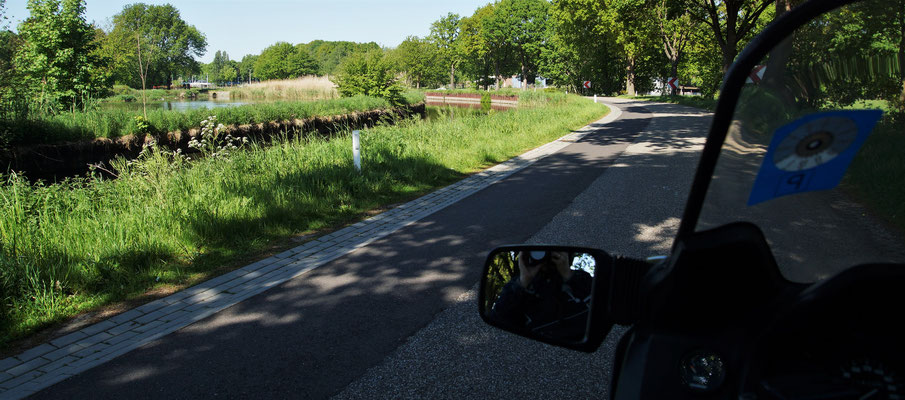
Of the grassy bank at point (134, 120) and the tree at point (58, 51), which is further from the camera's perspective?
the tree at point (58, 51)

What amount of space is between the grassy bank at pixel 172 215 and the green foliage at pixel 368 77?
21486mm

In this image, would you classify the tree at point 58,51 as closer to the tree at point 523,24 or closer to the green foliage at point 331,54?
the tree at point 523,24

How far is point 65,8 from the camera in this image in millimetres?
22625

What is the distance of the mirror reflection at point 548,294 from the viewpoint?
4.82ft

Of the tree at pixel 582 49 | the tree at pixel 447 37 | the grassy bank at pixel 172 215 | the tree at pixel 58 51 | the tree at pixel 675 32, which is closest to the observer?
the grassy bank at pixel 172 215

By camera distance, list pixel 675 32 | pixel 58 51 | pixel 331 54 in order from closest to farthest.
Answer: pixel 58 51 < pixel 675 32 < pixel 331 54

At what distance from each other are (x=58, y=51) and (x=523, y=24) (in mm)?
67246

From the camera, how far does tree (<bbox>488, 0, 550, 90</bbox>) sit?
79.8 meters

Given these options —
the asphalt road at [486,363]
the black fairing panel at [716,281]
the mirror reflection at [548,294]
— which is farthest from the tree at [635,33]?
the black fairing panel at [716,281]

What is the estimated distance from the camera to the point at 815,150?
38.8 inches

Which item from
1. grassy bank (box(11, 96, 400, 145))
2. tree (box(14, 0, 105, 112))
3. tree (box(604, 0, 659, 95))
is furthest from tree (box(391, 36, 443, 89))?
tree (box(14, 0, 105, 112))

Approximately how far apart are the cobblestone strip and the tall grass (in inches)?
1091

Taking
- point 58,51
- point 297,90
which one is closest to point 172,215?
point 58,51

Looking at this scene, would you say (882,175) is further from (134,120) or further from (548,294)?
(134,120)
